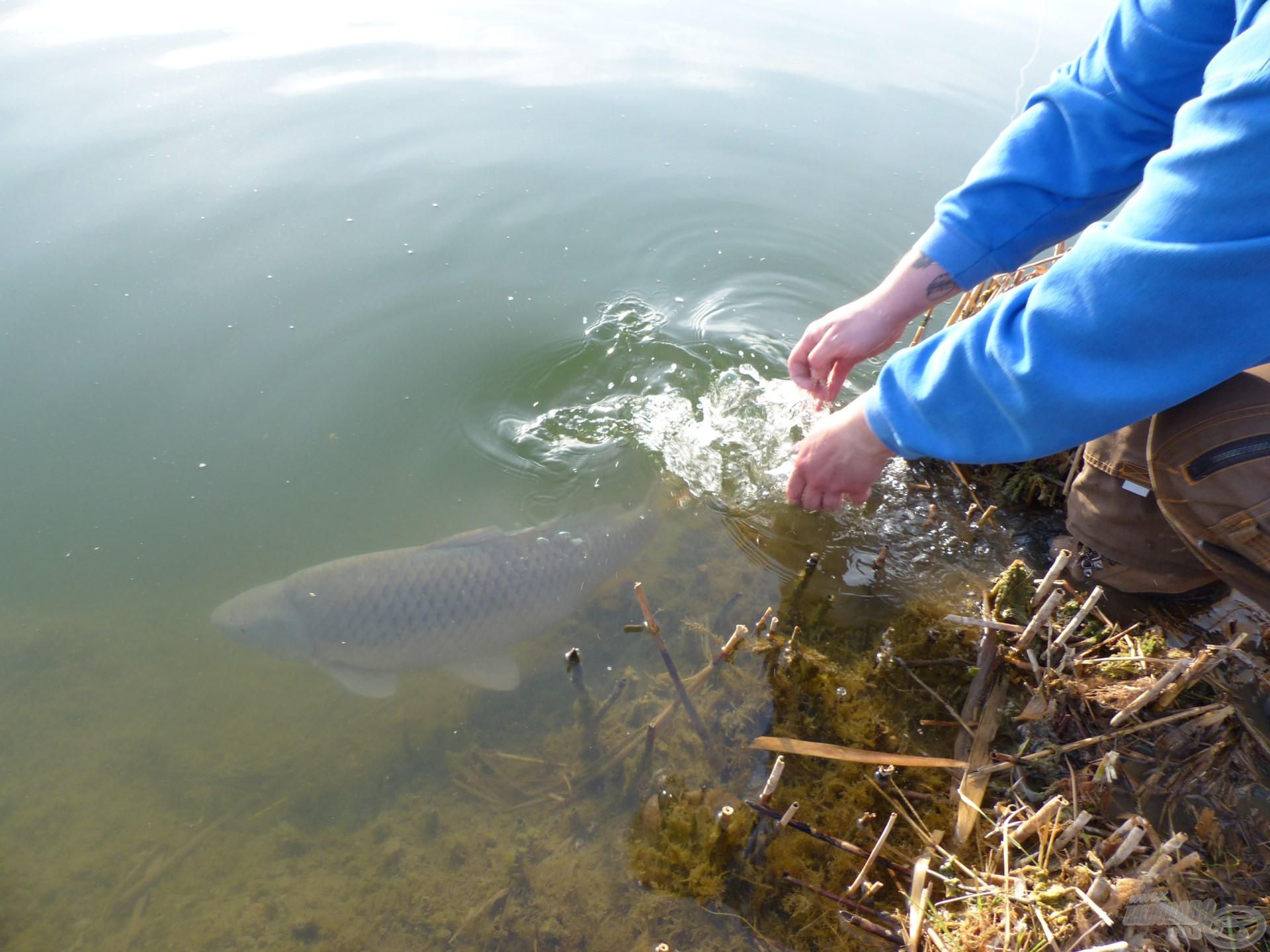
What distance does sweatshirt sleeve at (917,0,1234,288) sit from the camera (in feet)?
7.44

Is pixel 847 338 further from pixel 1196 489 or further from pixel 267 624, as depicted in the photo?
pixel 267 624

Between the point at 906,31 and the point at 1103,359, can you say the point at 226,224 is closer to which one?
the point at 1103,359

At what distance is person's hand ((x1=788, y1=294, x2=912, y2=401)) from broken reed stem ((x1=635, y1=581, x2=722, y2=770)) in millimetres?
1006

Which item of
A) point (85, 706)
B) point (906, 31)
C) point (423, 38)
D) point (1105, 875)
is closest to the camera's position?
point (1105, 875)

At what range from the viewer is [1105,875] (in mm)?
1992

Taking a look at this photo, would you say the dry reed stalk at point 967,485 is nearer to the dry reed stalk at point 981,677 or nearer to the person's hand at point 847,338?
the dry reed stalk at point 981,677

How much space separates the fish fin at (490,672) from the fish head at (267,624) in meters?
0.69

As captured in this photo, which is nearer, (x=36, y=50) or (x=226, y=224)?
(x=226, y=224)

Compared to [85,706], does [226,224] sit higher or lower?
higher

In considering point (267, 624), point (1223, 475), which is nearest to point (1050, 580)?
point (1223, 475)

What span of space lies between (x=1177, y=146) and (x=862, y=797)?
Result: 1.88 metres

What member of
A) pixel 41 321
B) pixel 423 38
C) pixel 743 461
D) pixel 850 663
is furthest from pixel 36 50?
pixel 850 663

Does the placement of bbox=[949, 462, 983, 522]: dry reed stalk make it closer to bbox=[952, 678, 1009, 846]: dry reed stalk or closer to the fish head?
bbox=[952, 678, 1009, 846]: dry reed stalk

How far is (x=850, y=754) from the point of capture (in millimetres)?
2533
